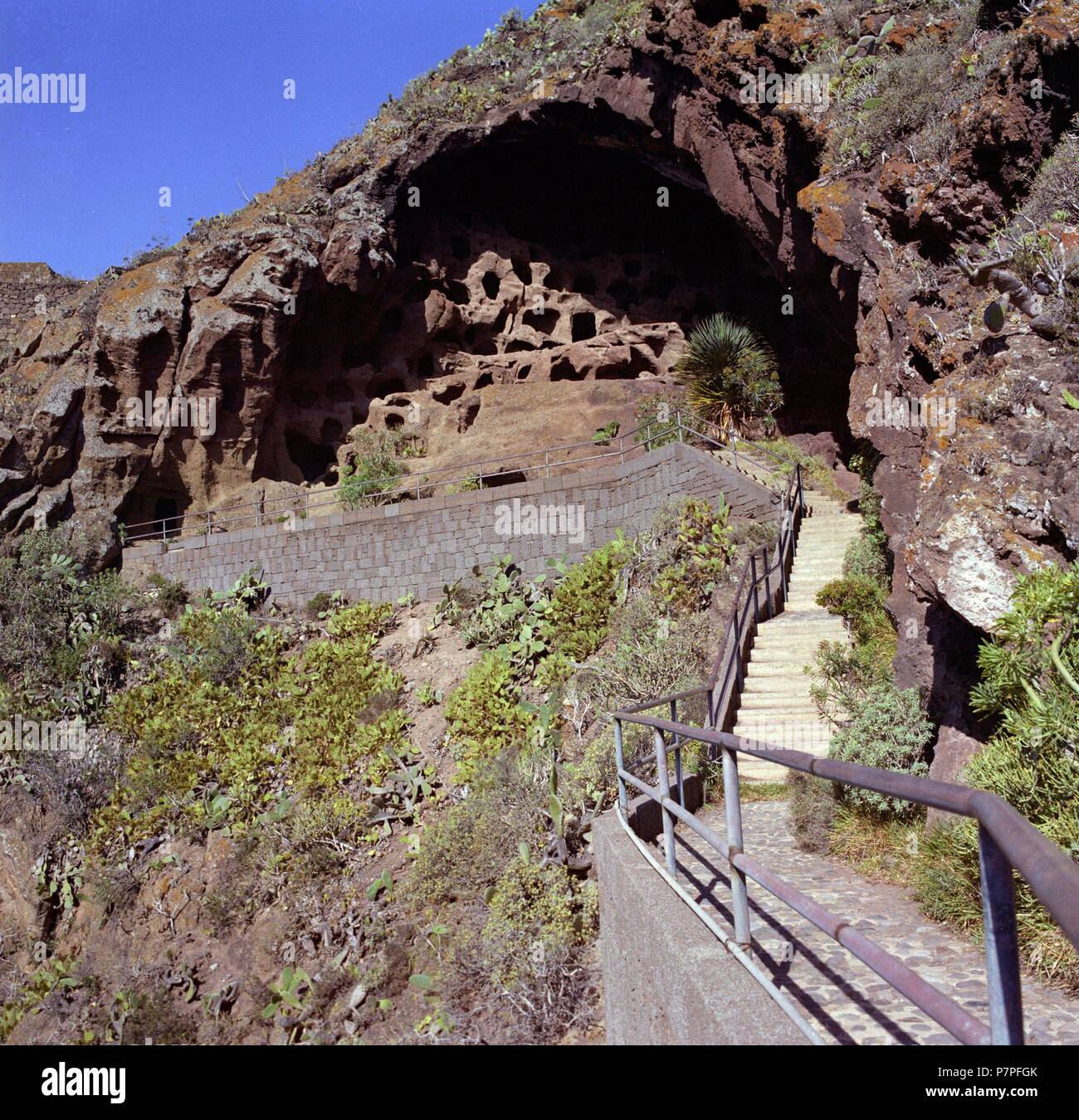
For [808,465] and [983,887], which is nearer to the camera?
[983,887]

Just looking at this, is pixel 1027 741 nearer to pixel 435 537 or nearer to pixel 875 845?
pixel 875 845

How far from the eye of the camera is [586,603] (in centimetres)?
1360

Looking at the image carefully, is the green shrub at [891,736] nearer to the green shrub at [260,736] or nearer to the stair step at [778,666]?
the stair step at [778,666]

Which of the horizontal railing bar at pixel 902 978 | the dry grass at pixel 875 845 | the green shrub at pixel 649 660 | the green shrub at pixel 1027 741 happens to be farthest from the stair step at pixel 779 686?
the horizontal railing bar at pixel 902 978

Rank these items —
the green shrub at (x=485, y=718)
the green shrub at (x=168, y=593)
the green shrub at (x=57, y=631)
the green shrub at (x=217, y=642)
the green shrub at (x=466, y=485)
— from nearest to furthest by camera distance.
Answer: the green shrub at (x=485, y=718) → the green shrub at (x=217, y=642) → the green shrub at (x=57, y=631) → the green shrub at (x=466, y=485) → the green shrub at (x=168, y=593)

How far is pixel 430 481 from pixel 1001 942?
19087 mm

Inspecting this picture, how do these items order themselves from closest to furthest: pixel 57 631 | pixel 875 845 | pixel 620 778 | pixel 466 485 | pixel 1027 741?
pixel 1027 741, pixel 620 778, pixel 875 845, pixel 57 631, pixel 466 485

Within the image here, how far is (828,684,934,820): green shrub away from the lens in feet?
25.4

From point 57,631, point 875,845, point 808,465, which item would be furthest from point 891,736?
point 57,631

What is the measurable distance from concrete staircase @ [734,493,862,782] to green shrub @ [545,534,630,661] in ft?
8.01

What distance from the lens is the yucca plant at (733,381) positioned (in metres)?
19.4

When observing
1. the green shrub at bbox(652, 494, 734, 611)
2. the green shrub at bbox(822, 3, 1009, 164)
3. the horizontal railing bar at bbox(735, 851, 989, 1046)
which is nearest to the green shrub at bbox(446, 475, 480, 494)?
the green shrub at bbox(652, 494, 734, 611)

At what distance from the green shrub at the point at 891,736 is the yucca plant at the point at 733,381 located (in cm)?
1202
